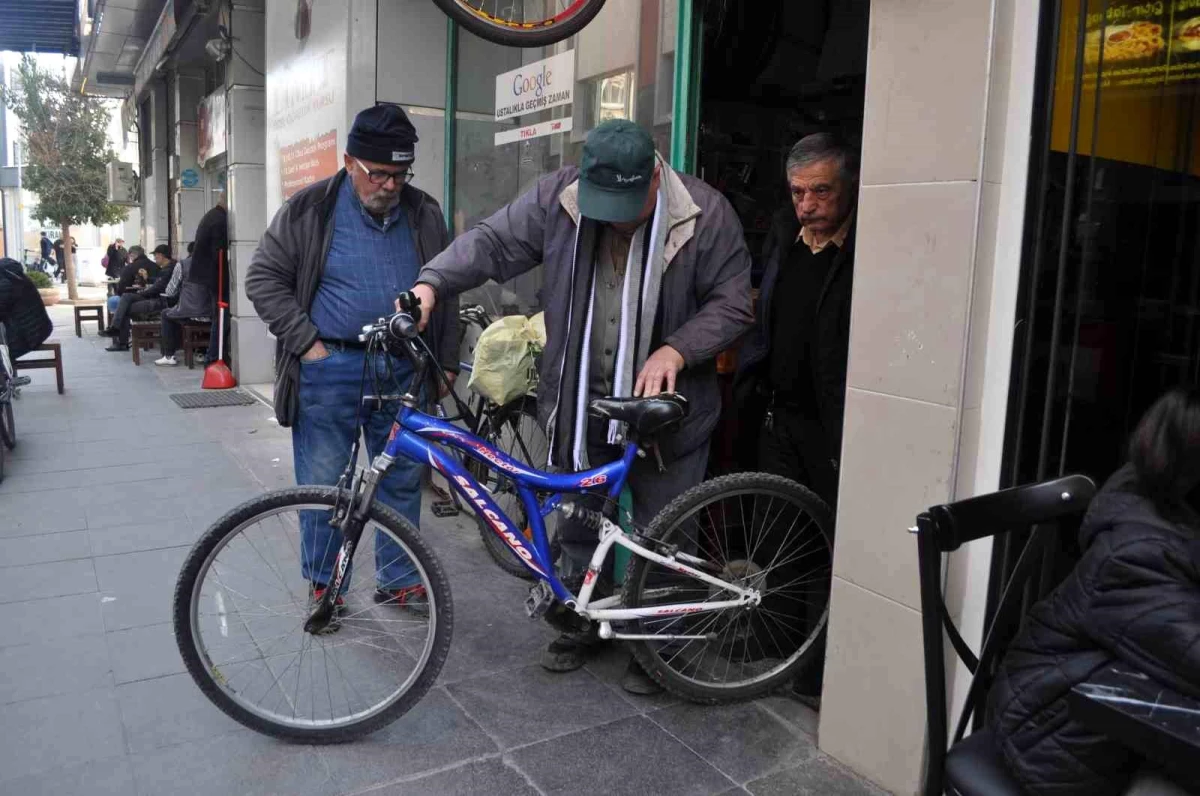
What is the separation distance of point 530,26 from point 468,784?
3.03m

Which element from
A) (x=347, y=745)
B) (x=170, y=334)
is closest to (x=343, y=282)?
(x=347, y=745)

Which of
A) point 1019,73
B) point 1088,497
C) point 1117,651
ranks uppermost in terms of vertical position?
point 1019,73

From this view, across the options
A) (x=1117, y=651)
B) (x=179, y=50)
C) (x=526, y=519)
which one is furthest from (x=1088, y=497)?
(x=179, y=50)

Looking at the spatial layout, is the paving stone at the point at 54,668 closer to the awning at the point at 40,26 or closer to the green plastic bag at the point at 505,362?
the green plastic bag at the point at 505,362

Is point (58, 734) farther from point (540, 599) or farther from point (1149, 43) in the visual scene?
point (1149, 43)

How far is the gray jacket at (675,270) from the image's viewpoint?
129 inches

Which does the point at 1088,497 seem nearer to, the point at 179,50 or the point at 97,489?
the point at 97,489

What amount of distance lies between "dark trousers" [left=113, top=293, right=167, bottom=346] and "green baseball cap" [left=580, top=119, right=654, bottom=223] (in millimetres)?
10936

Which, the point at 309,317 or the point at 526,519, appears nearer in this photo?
the point at 526,519

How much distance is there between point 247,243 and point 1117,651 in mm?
9591

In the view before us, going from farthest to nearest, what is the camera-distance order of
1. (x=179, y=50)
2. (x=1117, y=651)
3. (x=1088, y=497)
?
(x=179, y=50) < (x=1088, y=497) < (x=1117, y=651)

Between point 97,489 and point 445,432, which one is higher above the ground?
point 445,432

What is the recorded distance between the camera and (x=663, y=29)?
425cm

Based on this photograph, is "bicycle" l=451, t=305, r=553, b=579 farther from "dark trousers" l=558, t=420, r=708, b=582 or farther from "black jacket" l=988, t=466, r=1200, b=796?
"black jacket" l=988, t=466, r=1200, b=796
